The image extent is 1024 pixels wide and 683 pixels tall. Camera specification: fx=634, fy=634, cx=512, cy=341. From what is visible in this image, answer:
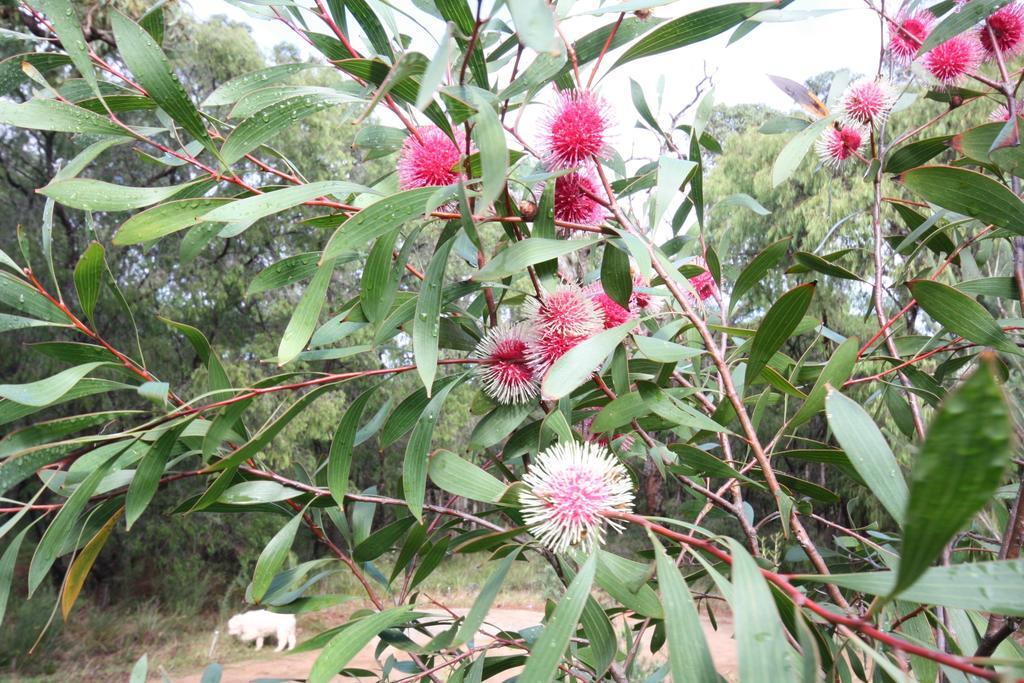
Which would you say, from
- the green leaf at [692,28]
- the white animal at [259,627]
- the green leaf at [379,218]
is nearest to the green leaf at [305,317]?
the green leaf at [379,218]

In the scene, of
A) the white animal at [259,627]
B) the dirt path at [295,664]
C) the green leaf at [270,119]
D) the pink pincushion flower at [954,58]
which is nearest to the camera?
the green leaf at [270,119]

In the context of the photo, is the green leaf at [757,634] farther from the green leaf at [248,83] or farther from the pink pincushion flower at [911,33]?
the pink pincushion flower at [911,33]

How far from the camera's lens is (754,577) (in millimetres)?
242

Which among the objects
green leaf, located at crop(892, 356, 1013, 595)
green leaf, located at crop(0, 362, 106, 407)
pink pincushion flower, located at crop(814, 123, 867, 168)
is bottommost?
green leaf, located at crop(0, 362, 106, 407)

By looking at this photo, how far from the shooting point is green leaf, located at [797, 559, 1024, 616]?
8.3 inches

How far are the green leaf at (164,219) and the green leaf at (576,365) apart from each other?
0.23 metres

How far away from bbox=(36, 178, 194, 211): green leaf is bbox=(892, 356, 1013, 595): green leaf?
1.41ft

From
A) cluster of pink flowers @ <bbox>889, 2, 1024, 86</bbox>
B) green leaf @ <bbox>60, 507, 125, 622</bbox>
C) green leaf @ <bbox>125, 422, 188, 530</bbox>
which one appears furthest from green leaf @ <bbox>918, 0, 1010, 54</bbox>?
green leaf @ <bbox>60, 507, 125, 622</bbox>

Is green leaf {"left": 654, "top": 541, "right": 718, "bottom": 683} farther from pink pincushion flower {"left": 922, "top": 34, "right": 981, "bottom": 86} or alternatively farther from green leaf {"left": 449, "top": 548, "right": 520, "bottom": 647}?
pink pincushion flower {"left": 922, "top": 34, "right": 981, "bottom": 86}

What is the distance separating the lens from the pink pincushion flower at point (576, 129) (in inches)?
18.2

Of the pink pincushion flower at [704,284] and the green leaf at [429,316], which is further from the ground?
the pink pincushion flower at [704,284]

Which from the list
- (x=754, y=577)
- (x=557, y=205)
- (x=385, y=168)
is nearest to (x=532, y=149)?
(x=557, y=205)

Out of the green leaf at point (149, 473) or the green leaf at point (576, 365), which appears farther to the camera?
the green leaf at point (149, 473)

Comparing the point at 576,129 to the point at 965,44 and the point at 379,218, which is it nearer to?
the point at 379,218
